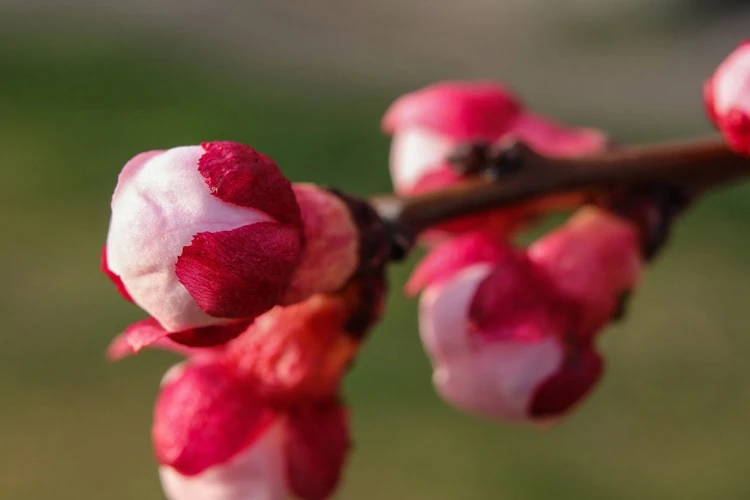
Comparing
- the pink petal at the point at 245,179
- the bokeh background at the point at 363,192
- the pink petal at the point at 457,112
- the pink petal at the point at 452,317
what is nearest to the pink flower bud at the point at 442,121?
the pink petal at the point at 457,112

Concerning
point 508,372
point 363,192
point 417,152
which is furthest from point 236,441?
point 363,192

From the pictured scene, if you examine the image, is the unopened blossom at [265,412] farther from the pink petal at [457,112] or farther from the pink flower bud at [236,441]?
the pink petal at [457,112]

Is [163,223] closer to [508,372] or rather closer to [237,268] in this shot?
[237,268]

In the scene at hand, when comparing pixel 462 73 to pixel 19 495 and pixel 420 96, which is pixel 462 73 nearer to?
pixel 19 495

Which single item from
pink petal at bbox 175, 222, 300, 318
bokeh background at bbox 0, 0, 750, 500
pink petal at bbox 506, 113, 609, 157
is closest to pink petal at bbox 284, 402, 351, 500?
pink petal at bbox 175, 222, 300, 318

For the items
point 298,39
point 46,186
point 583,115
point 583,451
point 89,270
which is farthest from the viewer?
point 298,39

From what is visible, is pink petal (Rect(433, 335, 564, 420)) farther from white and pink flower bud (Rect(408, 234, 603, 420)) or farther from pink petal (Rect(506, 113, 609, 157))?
pink petal (Rect(506, 113, 609, 157))

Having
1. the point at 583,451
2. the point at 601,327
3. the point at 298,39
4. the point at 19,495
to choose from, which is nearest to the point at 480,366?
the point at 601,327
